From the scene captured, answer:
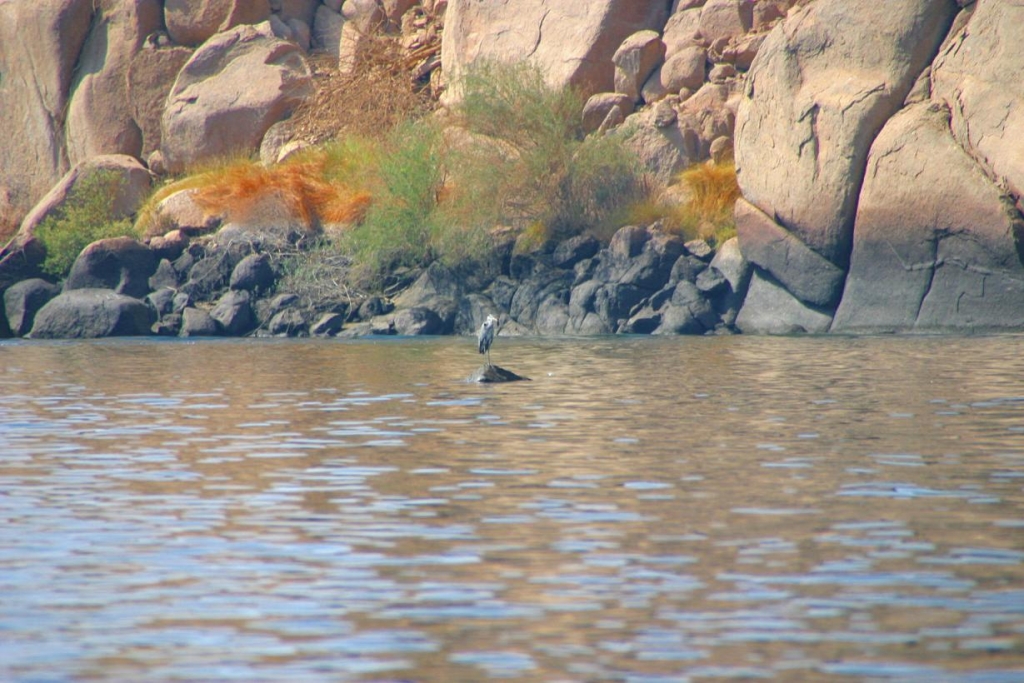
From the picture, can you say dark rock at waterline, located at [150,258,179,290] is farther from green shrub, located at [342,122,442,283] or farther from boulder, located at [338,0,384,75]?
boulder, located at [338,0,384,75]

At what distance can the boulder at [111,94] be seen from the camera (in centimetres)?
3703

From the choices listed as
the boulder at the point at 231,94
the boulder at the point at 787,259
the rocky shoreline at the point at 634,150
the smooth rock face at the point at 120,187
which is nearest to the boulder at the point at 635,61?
the rocky shoreline at the point at 634,150

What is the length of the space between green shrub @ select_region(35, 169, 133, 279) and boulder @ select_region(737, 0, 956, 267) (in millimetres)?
13831

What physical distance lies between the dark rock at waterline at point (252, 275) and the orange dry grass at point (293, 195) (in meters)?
1.80

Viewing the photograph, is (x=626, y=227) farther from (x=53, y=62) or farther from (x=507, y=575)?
(x=507, y=575)

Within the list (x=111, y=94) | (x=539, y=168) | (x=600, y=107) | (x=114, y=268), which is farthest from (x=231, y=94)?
(x=539, y=168)

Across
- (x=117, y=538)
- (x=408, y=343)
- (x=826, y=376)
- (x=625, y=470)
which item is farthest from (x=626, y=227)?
(x=117, y=538)

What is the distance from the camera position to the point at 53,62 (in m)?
37.3

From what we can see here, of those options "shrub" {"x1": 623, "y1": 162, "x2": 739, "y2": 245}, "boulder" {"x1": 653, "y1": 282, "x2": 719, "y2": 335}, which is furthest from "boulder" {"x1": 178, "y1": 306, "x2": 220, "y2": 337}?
"boulder" {"x1": 653, "y1": 282, "x2": 719, "y2": 335}

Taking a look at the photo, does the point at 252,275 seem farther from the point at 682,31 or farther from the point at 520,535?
the point at 520,535

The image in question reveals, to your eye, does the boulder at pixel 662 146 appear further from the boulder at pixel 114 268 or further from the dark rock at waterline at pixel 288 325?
the boulder at pixel 114 268

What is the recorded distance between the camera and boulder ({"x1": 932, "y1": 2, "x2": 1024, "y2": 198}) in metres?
23.0

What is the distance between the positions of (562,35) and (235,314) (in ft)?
29.4

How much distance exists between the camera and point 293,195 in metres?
30.6
